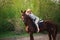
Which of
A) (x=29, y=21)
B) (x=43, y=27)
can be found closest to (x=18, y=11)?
(x=29, y=21)

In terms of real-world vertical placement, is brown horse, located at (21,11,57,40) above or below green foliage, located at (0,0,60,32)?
below

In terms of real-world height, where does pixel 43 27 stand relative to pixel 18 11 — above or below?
below

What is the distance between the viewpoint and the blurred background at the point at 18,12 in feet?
6.32

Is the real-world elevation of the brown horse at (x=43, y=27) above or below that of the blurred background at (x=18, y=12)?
below

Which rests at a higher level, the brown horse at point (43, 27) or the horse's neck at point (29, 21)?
the horse's neck at point (29, 21)

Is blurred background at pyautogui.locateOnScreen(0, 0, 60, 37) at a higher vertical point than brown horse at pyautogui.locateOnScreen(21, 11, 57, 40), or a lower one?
higher

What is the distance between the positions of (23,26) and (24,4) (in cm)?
26

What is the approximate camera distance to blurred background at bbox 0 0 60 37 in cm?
193

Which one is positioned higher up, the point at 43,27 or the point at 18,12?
the point at 18,12

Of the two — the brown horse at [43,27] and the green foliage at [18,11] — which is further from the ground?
the green foliage at [18,11]

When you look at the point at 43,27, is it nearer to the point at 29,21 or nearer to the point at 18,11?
the point at 29,21

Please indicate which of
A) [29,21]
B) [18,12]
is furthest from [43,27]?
[18,12]

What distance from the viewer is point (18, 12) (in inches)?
76.0

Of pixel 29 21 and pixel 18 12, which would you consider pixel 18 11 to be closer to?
pixel 18 12
